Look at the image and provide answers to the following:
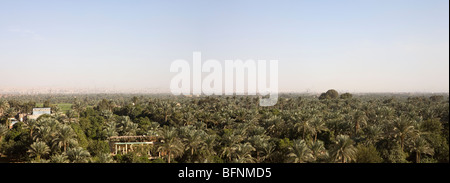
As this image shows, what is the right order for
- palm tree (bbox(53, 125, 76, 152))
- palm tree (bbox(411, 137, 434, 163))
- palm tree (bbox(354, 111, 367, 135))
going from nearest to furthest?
palm tree (bbox(411, 137, 434, 163)) → palm tree (bbox(53, 125, 76, 152)) → palm tree (bbox(354, 111, 367, 135))

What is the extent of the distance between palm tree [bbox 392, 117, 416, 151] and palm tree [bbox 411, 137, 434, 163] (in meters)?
1.16

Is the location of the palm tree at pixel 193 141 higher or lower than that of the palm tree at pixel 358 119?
lower

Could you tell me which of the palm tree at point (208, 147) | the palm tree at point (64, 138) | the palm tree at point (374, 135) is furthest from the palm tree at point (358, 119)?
the palm tree at point (64, 138)

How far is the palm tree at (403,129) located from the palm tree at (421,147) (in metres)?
1.16

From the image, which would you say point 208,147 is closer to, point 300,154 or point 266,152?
point 266,152

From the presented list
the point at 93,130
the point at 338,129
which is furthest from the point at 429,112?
the point at 93,130

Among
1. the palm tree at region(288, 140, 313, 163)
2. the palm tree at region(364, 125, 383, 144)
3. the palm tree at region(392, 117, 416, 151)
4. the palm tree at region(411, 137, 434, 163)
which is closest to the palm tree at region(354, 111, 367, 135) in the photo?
the palm tree at region(364, 125, 383, 144)

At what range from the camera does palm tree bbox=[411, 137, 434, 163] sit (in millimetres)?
32125

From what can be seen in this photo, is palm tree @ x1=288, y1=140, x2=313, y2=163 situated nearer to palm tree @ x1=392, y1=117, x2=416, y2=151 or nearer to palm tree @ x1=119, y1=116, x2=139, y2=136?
palm tree @ x1=392, y1=117, x2=416, y2=151

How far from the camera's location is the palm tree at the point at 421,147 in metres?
32.1

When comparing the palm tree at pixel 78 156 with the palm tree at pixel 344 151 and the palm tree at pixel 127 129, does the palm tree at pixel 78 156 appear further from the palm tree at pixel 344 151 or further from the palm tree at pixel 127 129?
the palm tree at pixel 344 151

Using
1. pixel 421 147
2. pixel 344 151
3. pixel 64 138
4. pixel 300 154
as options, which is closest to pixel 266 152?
pixel 300 154

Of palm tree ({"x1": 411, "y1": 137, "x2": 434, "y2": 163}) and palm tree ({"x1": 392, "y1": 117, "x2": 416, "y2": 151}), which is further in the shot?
palm tree ({"x1": 392, "y1": 117, "x2": 416, "y2": 151})
